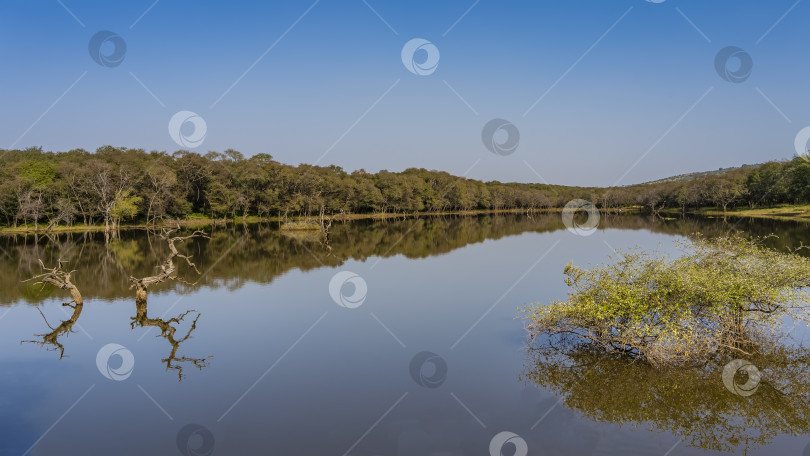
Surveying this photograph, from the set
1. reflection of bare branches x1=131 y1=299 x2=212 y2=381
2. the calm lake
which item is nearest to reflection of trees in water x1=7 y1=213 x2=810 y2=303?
the calm lake

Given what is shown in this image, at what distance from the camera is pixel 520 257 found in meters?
41.3

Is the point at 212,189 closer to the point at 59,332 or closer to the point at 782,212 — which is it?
the point at 59,332

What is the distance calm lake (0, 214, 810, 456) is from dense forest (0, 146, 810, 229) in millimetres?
Result: 41705

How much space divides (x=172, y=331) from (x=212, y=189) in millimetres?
80077

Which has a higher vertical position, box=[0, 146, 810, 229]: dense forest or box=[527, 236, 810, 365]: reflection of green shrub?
box=[0, 146, 810, 229]: dense forest

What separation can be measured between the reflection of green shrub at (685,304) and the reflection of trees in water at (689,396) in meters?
0.71

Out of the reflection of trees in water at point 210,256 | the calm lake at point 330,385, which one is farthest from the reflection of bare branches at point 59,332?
the reflection of trees in water at point 210,256

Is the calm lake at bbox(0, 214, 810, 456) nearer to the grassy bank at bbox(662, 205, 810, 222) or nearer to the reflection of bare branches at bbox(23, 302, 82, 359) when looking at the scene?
the reflection of bare branches at bbox(23, 302, 82, 359)

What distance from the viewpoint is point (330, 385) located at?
1351cm

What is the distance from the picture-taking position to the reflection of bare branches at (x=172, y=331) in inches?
608

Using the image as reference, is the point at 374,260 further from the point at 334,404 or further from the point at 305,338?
the point at 334,404

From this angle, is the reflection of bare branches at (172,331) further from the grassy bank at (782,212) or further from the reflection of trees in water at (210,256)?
the grassy bank at (782,212)

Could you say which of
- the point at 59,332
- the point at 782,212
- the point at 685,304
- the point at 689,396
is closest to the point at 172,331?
→ the point at 59,332

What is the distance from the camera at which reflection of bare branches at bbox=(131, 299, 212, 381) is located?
15453 millimetres
